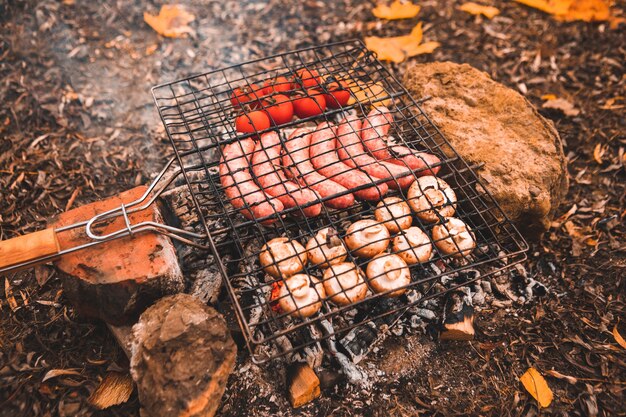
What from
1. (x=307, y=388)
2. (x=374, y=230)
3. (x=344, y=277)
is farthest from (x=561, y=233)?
(x=307, y=388)

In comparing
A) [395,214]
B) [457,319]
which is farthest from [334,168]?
[457,319]

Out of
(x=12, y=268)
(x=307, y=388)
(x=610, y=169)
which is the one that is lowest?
(x=307, y=388)

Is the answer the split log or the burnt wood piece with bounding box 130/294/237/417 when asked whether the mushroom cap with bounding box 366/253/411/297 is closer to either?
the burnt wood piece with bounding box 130/294/237/417

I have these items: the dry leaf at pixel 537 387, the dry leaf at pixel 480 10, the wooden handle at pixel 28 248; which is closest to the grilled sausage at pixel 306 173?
the wooden handle at pixel 28 248

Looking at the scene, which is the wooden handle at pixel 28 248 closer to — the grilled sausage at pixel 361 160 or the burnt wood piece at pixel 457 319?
the grilled sausage at pixel 361 160

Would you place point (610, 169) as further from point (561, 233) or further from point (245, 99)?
point (245, 99)
